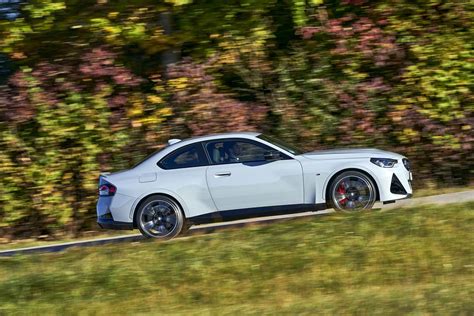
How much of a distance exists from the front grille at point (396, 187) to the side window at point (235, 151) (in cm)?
178

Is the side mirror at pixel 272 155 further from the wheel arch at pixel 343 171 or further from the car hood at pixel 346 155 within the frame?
the wheel arch at pixel 343 171

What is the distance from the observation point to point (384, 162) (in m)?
11.9

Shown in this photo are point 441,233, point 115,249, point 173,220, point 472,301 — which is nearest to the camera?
point 472,301

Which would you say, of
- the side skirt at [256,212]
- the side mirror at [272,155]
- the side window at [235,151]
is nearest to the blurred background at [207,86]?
the side window at [235,151]

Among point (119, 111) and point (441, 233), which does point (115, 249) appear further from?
point (119, 111)

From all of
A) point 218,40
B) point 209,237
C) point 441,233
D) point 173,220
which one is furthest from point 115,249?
point 218,40

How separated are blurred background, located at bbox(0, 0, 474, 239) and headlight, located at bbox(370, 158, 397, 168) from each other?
3.65 m

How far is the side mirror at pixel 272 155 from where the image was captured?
11.8m

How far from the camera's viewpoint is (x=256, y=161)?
38.8ft

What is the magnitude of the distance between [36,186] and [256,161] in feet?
17.1

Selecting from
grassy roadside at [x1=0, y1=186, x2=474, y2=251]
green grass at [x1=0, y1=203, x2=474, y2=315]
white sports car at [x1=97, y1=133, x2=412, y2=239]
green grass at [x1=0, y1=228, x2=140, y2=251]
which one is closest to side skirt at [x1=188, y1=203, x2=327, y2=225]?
white sports car at [x1=97, y1=133, x2=412, y2=239]


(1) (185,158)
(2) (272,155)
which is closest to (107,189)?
(1) (185,158)

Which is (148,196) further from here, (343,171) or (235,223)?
(343,171)

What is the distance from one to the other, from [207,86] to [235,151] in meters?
3.63
